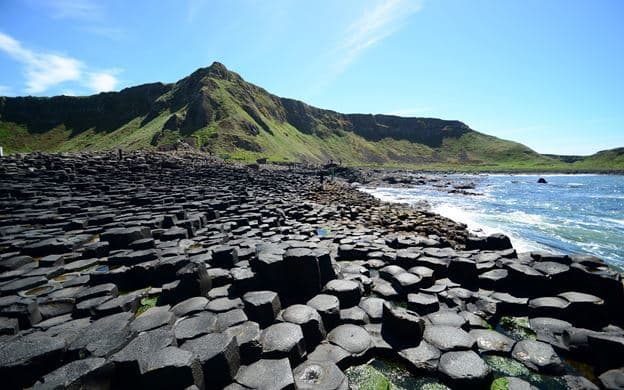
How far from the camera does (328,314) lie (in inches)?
185

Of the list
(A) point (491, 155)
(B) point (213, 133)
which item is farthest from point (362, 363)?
(A) point (491, 155)

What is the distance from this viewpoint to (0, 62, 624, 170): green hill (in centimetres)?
7794

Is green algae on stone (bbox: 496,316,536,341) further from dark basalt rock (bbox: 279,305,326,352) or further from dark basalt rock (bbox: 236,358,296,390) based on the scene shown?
dark basalt rock (bbox: 236,358,296,390)

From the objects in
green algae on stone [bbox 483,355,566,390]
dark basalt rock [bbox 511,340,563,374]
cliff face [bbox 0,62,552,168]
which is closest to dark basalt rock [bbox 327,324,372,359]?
green algae on stone [bbox 483,355,566,390]

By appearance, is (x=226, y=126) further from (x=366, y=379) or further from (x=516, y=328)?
(x=366, y=379)

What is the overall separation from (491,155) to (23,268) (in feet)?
600

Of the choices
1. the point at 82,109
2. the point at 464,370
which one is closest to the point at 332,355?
the point at 464,370

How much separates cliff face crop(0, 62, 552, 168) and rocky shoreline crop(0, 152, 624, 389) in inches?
2379

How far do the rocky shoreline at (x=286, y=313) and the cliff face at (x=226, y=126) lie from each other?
2379 inches

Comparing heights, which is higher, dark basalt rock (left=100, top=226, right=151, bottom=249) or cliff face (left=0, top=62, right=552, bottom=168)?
cliff face (left=0, top=62, right=552, bottom=168)

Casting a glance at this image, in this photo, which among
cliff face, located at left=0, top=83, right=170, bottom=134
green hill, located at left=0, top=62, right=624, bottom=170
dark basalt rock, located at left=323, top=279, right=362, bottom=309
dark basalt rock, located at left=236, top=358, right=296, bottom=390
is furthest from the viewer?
cliff face, located at left=0, top=83, right=170, bottom=134

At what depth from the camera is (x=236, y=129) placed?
78688mm

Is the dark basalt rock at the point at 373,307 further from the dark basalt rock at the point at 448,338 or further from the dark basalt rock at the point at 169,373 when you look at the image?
the dark basalt rock at the point at 169,373

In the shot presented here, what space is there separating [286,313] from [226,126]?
79.6 metres
